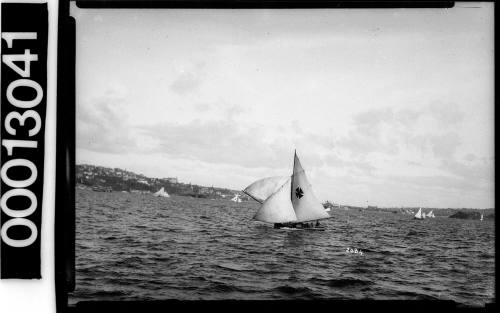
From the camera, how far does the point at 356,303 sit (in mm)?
6238

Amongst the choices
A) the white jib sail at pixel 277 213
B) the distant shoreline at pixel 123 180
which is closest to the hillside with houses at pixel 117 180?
the distant shoreline at pixel 123 180

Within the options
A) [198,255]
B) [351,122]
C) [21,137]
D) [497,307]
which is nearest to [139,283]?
[198,255]

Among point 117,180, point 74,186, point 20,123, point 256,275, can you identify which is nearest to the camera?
point 20,123

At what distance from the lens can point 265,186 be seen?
31.8 feet

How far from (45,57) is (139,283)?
456 centimetres

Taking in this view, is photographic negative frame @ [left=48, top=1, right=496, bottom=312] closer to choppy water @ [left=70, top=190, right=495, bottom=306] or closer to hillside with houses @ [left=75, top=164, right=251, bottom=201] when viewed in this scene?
choppy water @ [left=70, top=190, right=495, bottom=306]

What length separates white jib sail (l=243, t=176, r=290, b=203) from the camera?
885 centimetres

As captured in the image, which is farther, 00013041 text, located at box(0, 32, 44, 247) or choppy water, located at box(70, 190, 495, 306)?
choppy water, located at box(70, 190, 495, 306)

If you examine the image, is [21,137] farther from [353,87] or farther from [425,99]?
[425,99]

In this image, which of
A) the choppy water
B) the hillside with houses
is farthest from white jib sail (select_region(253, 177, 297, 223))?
the choppy water

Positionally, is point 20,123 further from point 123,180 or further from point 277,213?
point 277,213

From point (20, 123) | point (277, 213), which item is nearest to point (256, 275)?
point (20, 123)

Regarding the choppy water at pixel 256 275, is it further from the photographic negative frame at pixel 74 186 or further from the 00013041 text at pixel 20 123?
the 00013041 text at pixel 20 123

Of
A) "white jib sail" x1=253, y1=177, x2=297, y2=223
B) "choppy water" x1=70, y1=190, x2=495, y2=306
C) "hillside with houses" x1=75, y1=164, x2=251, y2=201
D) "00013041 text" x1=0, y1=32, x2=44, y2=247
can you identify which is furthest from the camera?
"white jib sail" x1=253, y1=177, x2=297, y2=223
